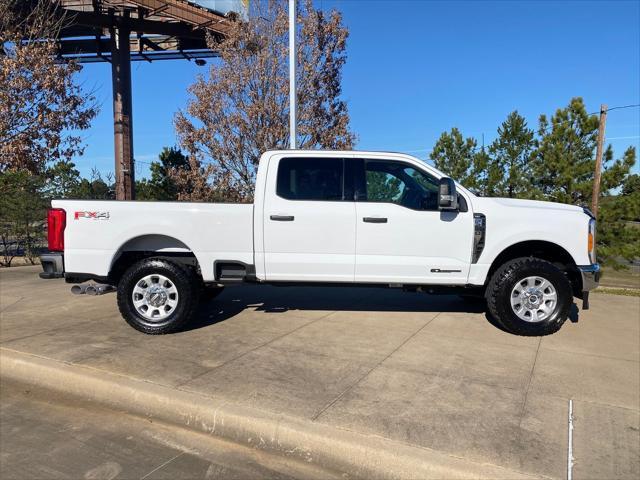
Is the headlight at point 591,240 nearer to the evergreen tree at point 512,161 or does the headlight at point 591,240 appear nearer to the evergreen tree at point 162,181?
the evergreen tree at point 512,161

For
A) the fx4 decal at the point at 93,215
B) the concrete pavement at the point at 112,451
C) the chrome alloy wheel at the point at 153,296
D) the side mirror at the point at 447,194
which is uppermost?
the side mirror at the point at 447,194

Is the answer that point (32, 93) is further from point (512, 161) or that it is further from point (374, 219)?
point (512, 161)

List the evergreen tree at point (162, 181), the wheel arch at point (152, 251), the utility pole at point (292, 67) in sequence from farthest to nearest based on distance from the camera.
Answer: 1. the evergreen tree at point (162, 181)
2. the utility pole at point (292, 67)
3. the wheel arch at point (152, 251)

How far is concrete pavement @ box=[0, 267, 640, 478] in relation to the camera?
3264 mm

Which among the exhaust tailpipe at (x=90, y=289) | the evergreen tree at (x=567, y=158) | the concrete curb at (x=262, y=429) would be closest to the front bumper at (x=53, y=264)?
the exhaust tailpipe at (x=90, y=289)

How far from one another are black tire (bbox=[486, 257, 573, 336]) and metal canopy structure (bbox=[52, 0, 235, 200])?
13.4m

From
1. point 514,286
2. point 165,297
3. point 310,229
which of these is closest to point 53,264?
point 165,297

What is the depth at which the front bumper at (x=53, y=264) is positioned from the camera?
5.39m

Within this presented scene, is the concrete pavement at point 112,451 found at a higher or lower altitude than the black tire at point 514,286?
lower

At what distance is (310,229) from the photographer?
5383 mm

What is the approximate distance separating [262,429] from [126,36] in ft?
65.4

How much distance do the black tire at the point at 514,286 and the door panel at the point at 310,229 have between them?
1681 millimetres

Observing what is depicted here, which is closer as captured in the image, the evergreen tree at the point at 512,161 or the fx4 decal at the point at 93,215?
the fx4 decal at the point at 93,215

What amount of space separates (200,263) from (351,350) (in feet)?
6.56
